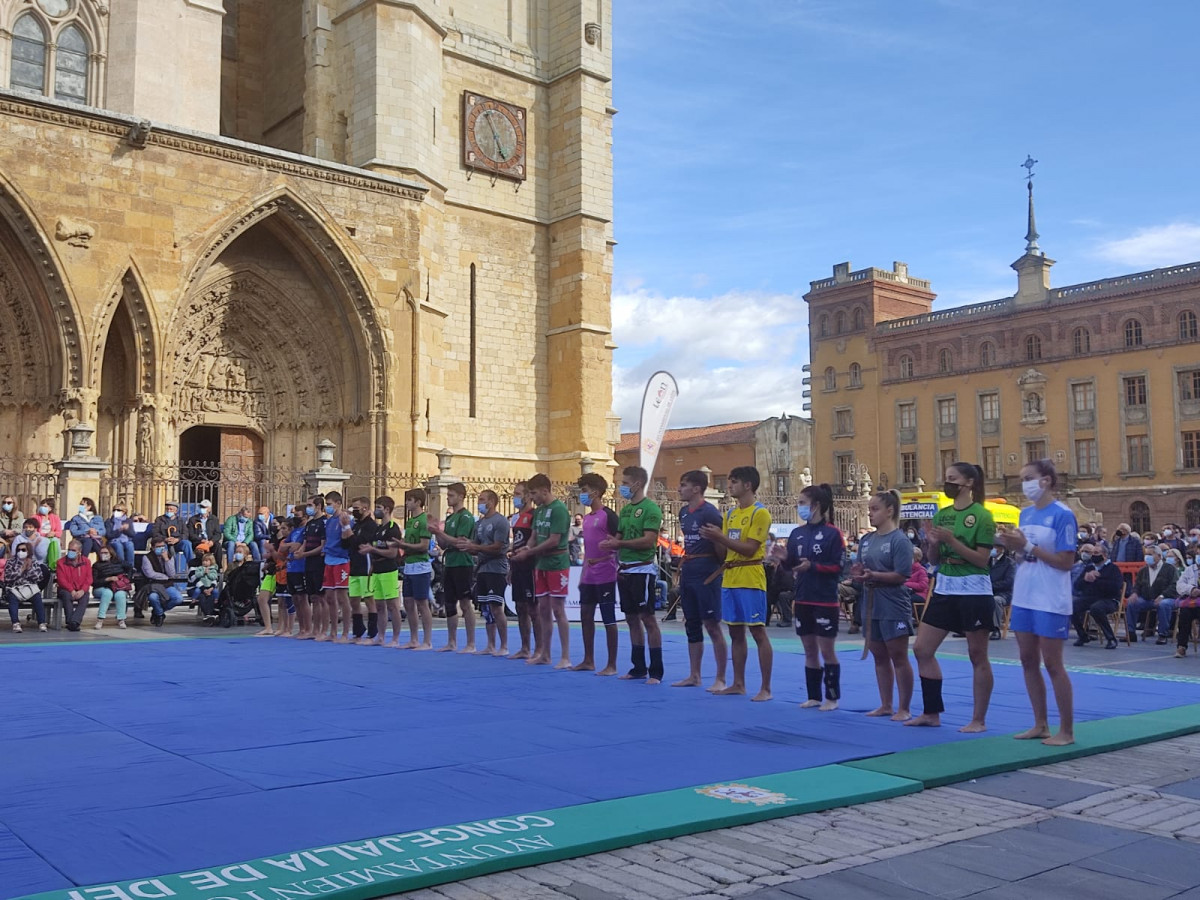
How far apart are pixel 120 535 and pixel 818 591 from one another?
10.8m

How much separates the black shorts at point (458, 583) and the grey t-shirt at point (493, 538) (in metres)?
0.31

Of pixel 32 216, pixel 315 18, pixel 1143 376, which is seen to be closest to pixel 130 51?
pixel 315 18

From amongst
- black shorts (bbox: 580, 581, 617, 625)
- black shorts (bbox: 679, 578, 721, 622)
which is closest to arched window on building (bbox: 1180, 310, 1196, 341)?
black shorts (bbox: 580, 581, 617, 625)

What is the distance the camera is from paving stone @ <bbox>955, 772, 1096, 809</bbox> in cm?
505

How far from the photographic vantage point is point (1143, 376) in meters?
44.3

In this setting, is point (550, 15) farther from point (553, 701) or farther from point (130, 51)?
point (553, 701)

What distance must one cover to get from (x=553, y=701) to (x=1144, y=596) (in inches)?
367

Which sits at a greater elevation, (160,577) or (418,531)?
(418,531)

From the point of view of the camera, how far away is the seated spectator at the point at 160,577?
1460 cm

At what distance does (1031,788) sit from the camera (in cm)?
526

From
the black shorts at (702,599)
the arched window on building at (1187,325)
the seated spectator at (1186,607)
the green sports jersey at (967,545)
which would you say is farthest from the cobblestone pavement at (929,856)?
the arched window on building at (1187,325)

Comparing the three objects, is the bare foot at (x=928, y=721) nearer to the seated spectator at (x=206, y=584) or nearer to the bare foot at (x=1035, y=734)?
the bare foot at (x=1035, y=734)

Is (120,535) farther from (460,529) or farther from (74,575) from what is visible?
(460,529)

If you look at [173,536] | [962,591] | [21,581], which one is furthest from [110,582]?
[962,591]
